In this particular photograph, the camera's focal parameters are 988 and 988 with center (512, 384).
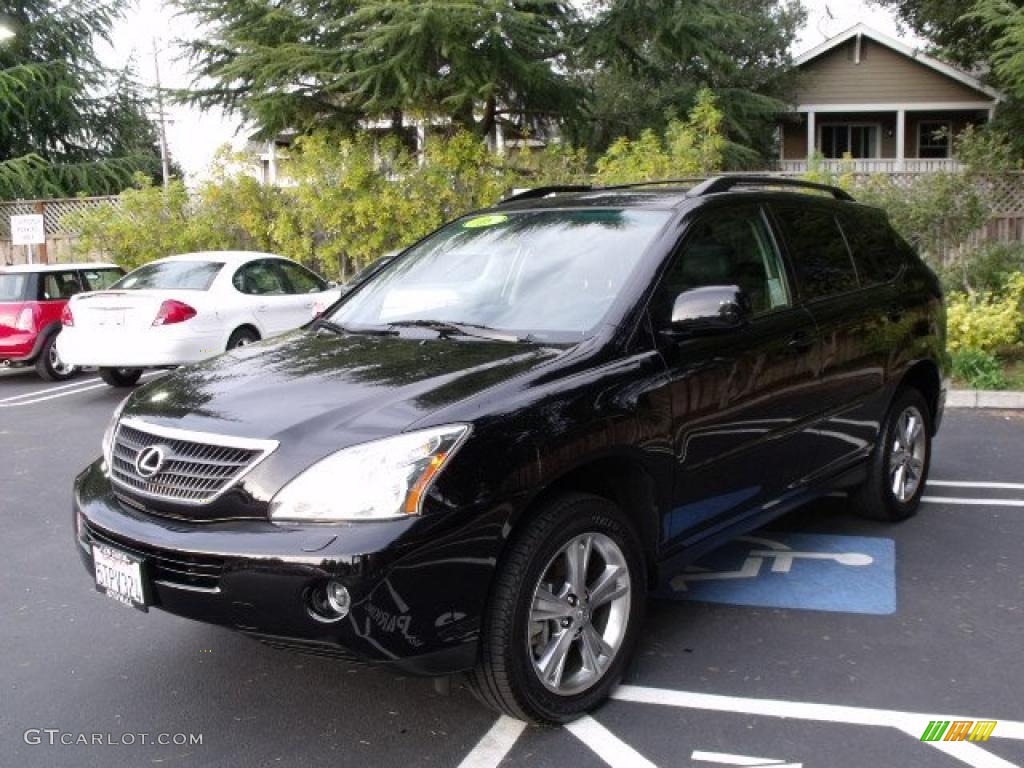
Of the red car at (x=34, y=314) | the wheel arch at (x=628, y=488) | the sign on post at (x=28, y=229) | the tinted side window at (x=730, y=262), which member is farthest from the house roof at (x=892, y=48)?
the wheel arch at (x=628, y=488)

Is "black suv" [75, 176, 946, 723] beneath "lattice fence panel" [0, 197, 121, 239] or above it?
beneath

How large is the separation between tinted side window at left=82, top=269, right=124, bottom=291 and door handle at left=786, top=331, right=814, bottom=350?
1067cm

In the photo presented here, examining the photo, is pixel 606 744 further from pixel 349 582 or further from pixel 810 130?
pixel 810 130

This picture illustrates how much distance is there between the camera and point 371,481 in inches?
112

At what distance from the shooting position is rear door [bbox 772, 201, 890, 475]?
4504 mm

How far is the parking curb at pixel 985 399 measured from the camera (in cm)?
856

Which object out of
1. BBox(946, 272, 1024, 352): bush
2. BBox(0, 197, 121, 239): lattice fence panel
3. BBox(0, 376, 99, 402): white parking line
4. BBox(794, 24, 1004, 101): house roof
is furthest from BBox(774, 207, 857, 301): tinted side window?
BBox(794, 24, 1004, 101): house roof

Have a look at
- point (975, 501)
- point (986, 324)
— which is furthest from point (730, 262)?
point (986, 324)

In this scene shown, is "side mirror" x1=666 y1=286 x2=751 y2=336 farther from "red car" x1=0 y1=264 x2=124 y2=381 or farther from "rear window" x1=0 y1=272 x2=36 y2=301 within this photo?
"rear window" x1=0 y1=272 x2=36 y2=301

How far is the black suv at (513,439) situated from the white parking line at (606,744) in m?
0.06

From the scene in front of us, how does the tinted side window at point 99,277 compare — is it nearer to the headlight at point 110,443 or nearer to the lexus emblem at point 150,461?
the headlight at point 110,443

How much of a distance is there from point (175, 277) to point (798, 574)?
8492 millimetres

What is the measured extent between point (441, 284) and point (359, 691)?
1.72 meters

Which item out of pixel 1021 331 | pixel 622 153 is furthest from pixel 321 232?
pixel 1021 331
